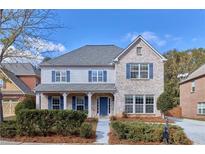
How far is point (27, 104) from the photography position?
601 inches

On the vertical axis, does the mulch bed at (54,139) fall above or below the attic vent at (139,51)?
below

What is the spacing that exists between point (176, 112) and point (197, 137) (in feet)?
A: 10.8

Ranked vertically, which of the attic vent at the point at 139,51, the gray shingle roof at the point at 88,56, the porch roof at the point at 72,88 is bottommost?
the porch roof at the point at 72,88

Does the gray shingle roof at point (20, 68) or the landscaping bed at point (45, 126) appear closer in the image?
the landscaping bed at point (45, 126)

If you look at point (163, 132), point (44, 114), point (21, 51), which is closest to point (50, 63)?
point (21, 51)

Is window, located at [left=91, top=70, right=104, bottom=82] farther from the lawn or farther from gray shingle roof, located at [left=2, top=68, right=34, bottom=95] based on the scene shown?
the lawn

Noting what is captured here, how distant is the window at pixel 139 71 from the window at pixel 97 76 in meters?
2.30

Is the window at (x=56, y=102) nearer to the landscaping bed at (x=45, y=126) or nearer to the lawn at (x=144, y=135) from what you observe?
the landscaping bed at (x=45, y=126)

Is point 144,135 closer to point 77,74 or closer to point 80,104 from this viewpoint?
point 80,104

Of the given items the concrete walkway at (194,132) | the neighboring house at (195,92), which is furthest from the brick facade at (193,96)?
the concrete walkway at (194,132)

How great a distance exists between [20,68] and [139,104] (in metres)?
6.85

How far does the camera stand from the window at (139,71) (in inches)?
772
